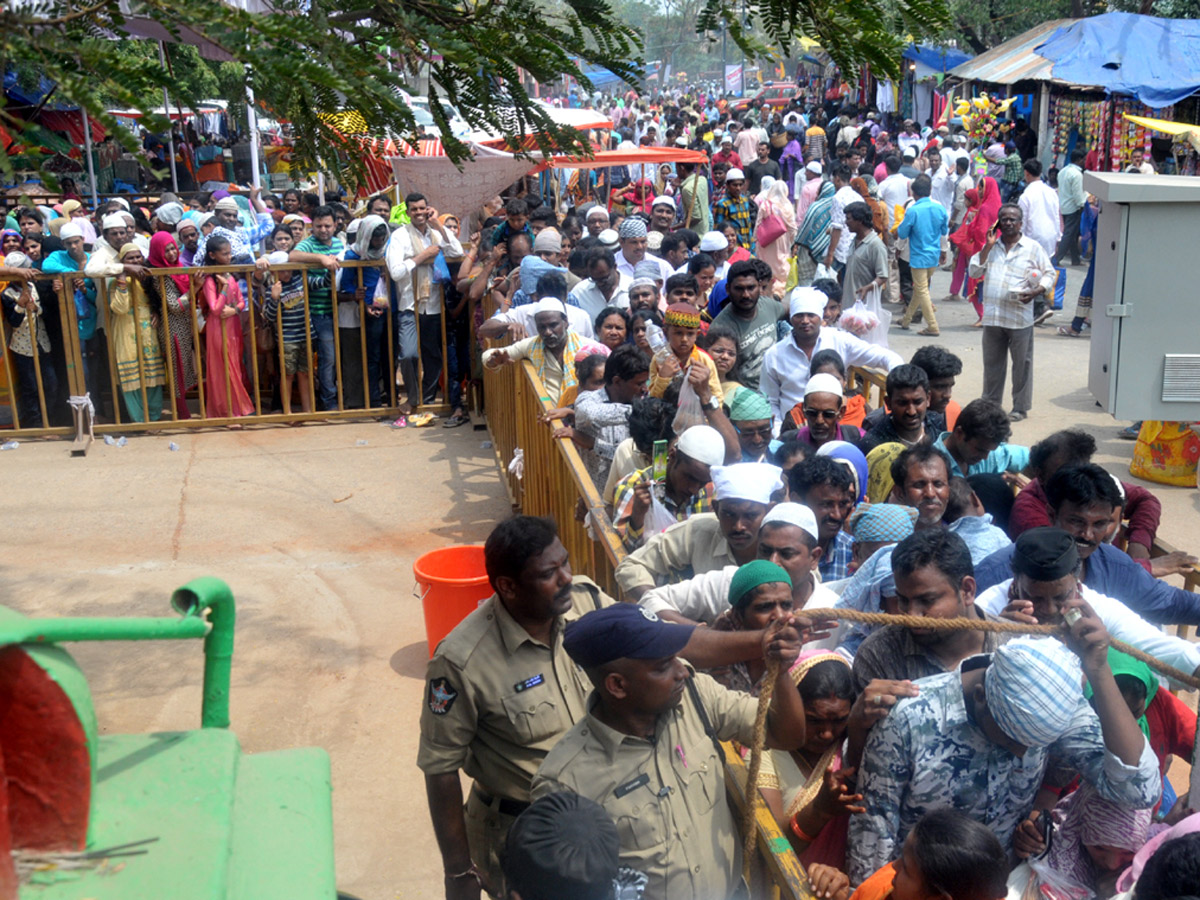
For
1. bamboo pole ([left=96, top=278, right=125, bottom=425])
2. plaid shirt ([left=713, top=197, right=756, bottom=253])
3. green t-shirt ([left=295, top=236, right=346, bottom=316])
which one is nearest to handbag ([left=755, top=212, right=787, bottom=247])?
plaid shirt ([left=713, top=197, right=756, bottom=253])

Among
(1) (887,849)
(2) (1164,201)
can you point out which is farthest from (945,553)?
(2) (1164,201)

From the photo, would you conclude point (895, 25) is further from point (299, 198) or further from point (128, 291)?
point (299, 198)

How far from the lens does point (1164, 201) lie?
4.43 metres

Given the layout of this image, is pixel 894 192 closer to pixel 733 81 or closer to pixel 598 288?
pixel 598 288

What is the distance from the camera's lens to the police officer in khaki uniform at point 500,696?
3254 millimetres

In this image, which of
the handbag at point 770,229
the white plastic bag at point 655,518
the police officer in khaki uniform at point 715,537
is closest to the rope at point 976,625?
the police officer in khaki uniform at point 715,537

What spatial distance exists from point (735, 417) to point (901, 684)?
9.18 ft

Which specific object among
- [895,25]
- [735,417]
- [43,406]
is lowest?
[43,406]

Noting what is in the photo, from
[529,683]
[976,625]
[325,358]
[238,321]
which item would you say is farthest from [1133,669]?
[238,321]

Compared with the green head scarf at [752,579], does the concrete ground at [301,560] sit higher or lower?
lower

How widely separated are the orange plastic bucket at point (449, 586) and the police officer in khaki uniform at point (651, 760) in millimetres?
2910

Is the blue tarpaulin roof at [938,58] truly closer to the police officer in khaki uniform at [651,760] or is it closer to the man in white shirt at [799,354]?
the man in white shirt at [799,354]

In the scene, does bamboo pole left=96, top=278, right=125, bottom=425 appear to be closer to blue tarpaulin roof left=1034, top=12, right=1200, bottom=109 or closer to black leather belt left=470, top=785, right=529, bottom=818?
black leather belt left=470, top=785, right=529, bottom=818

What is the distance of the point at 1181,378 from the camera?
173 inches
